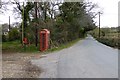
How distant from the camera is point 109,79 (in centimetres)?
759

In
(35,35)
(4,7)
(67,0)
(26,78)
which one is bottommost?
(26,78)

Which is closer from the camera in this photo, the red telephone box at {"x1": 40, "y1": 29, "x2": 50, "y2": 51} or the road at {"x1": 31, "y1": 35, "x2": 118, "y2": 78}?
the road at {"x1": 31, "y1": 35, "x2": 118, "y2": 78}

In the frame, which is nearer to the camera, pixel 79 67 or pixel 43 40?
pixel 79 67

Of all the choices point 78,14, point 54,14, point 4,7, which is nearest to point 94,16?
point 78,14

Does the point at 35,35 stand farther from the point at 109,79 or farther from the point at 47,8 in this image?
the point at 109,79

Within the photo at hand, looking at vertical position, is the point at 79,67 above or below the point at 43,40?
below

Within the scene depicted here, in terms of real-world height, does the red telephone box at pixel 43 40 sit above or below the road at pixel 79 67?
above

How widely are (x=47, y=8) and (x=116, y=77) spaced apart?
87.9 ft

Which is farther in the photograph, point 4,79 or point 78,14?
point 78,14

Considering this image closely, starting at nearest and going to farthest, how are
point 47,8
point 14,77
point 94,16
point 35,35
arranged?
point 14,77, point 35,35, point 47,8, point 94,16

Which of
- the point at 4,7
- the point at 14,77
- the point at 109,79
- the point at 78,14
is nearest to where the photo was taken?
the point at 109,79

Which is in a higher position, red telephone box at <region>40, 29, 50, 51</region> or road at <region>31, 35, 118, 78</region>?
red telephone box at <region>40, 29, 50, 51</region>

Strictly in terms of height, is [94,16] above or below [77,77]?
above

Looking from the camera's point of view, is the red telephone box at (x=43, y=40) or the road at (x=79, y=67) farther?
the red telephone box at (x=43, y=40)
